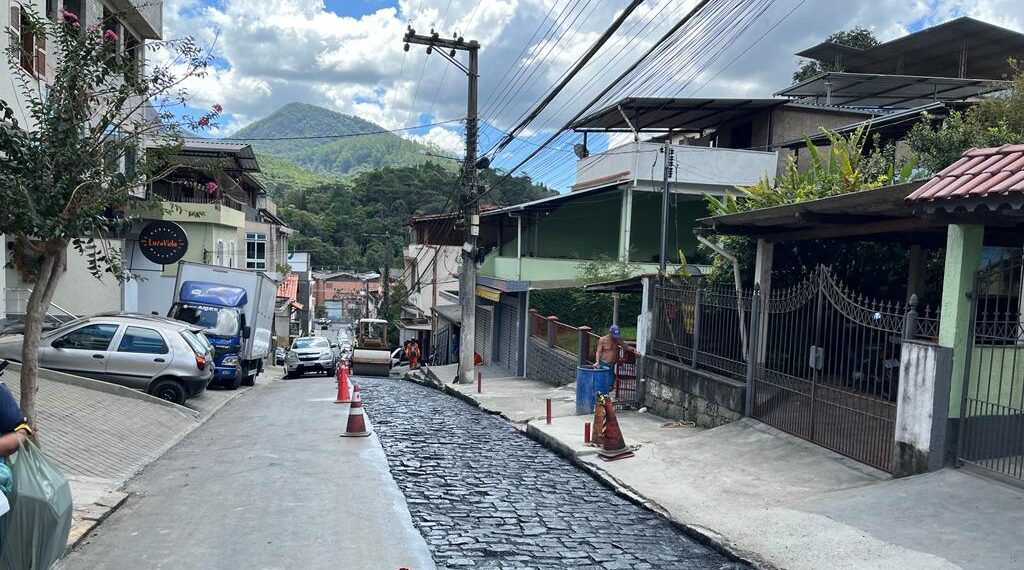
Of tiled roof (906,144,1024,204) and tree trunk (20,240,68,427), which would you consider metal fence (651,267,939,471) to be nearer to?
tiled roof (906,144,1024,204)

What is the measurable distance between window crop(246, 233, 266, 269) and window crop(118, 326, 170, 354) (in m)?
26.3

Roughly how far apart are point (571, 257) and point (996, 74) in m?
15.8

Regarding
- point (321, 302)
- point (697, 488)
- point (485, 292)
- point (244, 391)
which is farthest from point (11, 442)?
point (321, 302)

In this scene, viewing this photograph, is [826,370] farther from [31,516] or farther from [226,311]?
[226,311]

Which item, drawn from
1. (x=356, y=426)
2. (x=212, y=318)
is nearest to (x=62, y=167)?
(x=356, y=426)

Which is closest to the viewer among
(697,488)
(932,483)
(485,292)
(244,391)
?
(932,483)

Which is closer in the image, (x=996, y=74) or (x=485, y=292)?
(x=996, y=74)

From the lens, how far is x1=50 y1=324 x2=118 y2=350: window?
14125 millimetres

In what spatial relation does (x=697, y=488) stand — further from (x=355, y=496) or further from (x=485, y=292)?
(x=485, y=292)

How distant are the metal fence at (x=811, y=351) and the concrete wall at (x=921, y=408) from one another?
246 millimetres

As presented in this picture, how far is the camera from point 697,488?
28.8 feet

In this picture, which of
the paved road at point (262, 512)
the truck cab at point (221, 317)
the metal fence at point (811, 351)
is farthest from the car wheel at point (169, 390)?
the metal fence at point (811, 351)

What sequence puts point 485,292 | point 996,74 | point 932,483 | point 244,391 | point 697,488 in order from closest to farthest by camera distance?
point 932,483, point 697,488, point 244,391, point 996,74, point 485,292

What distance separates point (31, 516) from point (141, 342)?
10401 millimetres
